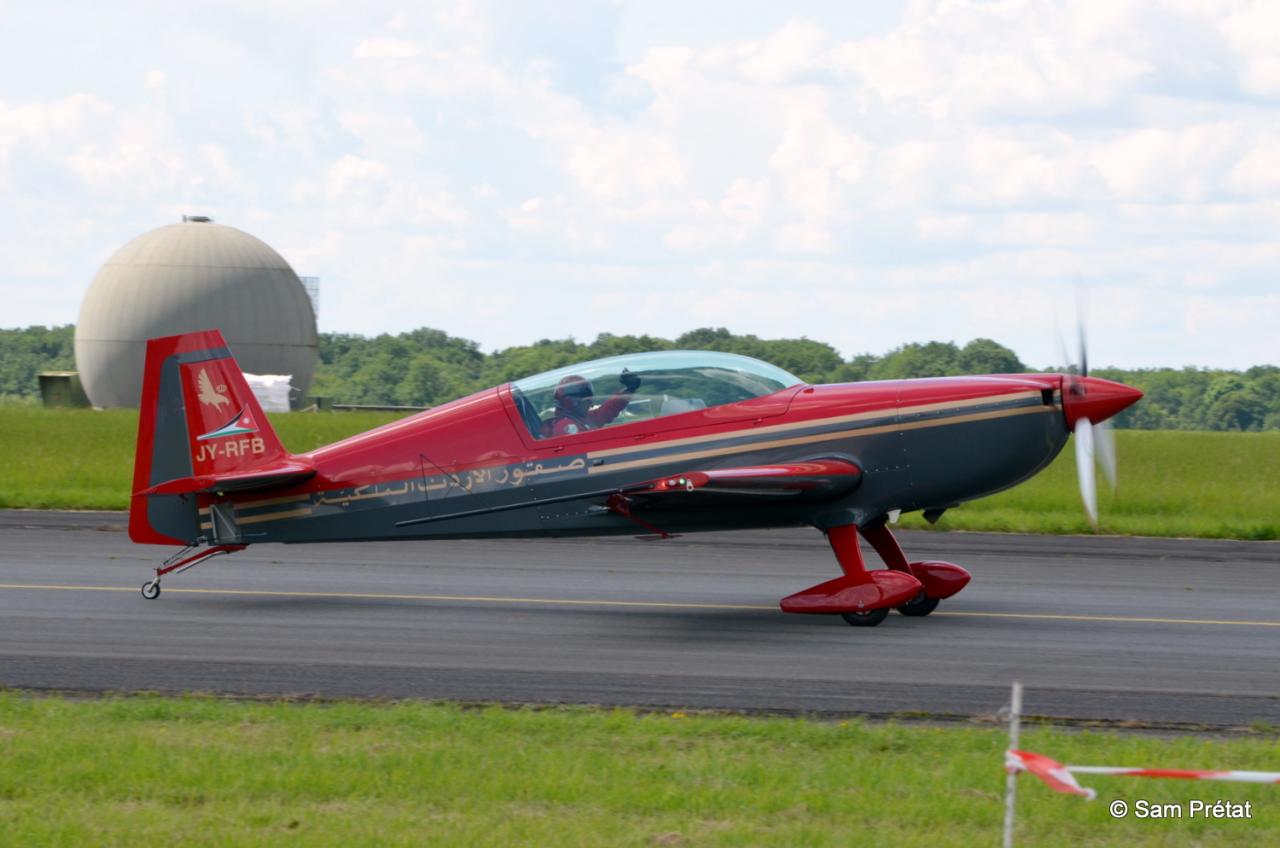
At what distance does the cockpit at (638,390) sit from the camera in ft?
36.4

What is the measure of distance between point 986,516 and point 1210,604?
7.14 metres

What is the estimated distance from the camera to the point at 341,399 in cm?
6562

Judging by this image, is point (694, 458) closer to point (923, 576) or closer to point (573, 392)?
point (573, 392)

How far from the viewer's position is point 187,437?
38.7 ft

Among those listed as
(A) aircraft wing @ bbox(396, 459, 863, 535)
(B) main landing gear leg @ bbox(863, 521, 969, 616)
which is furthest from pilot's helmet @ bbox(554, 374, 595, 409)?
(B) main landing gear leg @ bbox(863, 521, 969, 616)

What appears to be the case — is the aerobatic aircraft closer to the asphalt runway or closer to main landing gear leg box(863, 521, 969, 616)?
main landing gear leg box(863, 521, 969, 616)

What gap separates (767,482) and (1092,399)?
2.57 meters

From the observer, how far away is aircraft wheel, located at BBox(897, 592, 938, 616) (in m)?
11.4

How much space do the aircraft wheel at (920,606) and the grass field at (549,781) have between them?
4077mm

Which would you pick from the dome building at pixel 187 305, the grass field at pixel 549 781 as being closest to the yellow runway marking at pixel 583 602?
the grass field at pixel 549 781

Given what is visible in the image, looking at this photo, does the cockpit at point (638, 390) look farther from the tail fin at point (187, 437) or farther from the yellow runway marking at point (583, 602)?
the tail fin at point (187, 437)

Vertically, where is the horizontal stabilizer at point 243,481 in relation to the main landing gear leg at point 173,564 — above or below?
above

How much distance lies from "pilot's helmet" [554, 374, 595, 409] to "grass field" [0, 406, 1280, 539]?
8717mm

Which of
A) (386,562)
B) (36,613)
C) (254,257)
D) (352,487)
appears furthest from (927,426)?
(254,257)
